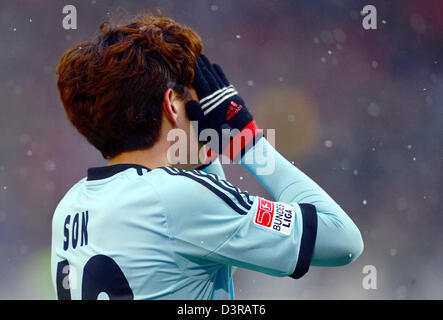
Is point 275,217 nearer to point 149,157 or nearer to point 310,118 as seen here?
point 149,157

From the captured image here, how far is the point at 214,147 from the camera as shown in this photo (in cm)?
99

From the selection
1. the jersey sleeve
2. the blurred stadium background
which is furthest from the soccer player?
the blurred stadium background

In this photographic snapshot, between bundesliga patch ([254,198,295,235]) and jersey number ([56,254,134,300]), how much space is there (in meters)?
0.25

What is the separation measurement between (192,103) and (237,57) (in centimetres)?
304

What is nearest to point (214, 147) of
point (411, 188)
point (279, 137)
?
point (279, 137)

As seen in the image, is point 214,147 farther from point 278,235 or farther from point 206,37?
point 206,37

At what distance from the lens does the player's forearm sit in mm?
858

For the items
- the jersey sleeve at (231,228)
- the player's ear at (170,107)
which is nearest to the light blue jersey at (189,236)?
the jersey sleeve at (231,228)

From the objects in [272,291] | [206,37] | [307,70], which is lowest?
[272,291]

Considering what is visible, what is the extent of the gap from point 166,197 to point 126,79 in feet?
0.73

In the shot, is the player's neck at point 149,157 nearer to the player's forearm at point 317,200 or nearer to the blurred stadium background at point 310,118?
the player's forearm at point 317,200

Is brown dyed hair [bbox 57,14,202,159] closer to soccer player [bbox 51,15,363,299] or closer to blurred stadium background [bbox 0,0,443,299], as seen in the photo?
soccer player [bbox 51,15,363,299]

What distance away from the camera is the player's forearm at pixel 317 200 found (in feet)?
2.82

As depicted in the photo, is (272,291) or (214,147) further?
(272,291)
